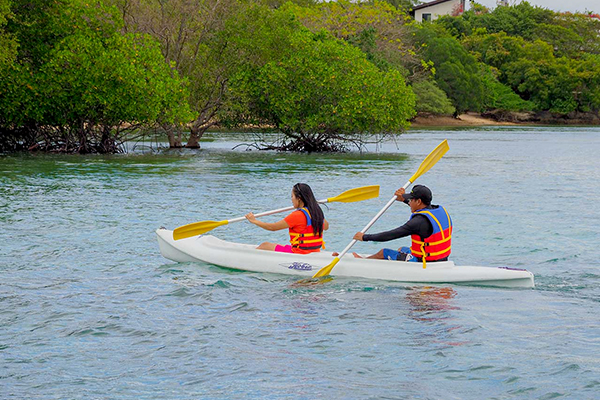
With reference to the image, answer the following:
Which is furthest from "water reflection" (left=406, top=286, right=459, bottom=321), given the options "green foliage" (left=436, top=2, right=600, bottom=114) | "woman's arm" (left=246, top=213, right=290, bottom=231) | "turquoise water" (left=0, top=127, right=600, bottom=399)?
"green foliage" (left=436, top=2, right=600, bottom=114)

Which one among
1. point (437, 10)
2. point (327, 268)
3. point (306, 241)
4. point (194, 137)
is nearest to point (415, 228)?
point (327, 268)

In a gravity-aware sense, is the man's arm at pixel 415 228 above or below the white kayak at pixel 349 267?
above

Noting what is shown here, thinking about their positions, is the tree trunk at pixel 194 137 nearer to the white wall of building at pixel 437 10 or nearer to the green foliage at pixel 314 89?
the green foliage at pixel 314 89

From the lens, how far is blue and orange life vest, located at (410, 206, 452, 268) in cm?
884

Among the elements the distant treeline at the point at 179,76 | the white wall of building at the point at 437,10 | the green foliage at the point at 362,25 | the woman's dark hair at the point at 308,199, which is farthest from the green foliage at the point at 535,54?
the woman's dark hair at the point at 308,199

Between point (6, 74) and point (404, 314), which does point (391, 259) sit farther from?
point (6, 74)

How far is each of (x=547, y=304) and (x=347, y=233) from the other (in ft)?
18.7

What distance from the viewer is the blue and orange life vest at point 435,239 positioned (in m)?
8.84

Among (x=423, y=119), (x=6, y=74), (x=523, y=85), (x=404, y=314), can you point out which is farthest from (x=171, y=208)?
(x=523, y=85)

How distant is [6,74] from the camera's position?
2609cm

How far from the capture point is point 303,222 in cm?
943

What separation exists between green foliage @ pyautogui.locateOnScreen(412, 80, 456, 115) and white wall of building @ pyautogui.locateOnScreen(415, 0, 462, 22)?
107 ft

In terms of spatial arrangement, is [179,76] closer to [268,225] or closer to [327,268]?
[268,225]

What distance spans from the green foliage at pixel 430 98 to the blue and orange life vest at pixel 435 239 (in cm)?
5472
